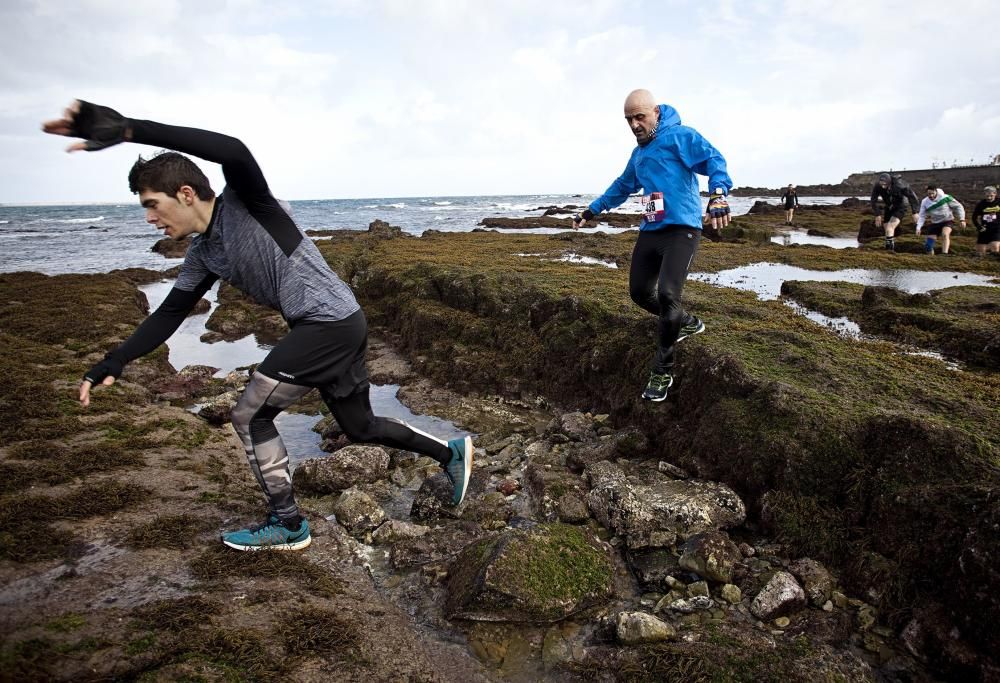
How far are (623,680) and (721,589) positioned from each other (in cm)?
118

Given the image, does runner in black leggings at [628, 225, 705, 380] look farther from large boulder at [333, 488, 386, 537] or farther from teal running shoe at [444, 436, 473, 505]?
large boulder at [333, 488, 386, 537]

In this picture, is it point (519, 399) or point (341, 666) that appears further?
point (519, 399)

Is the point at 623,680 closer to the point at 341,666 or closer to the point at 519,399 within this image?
the point at 341,666

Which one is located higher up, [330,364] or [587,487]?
[330,364]

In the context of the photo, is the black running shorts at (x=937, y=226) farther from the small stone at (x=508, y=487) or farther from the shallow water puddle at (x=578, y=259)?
the small stone at (x=508, y=487)

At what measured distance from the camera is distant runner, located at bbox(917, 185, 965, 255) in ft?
55.2

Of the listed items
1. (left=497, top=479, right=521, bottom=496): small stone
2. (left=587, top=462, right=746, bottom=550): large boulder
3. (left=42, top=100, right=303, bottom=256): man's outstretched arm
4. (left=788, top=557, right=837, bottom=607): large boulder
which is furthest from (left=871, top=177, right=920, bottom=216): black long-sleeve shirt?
(left=42, top=100, right=303, bottom=256): man's outstretched arm

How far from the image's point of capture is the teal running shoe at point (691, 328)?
22.2 feet

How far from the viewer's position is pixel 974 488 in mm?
3629

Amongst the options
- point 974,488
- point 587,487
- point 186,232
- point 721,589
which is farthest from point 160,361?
point 974,488

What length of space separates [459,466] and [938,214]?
19.1 m

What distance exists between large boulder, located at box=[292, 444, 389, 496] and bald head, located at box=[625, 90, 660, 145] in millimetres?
4713

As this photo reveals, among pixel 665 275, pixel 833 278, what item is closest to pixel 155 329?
pixel 665 275

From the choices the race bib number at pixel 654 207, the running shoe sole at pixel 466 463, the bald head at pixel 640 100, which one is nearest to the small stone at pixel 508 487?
the running shoe sole at pixel 466 463
